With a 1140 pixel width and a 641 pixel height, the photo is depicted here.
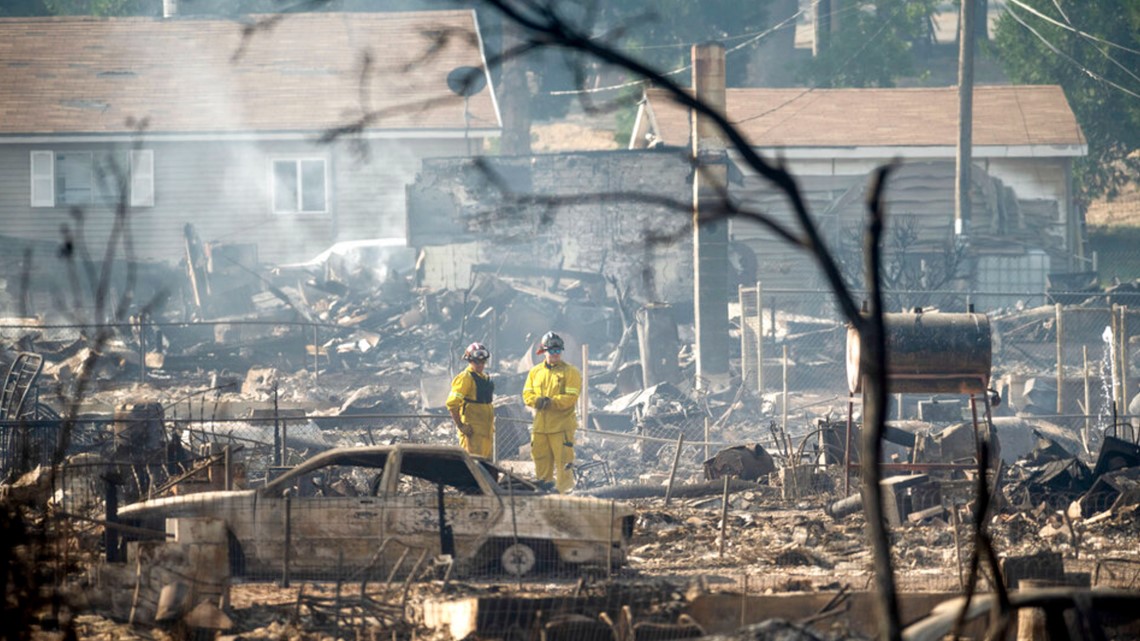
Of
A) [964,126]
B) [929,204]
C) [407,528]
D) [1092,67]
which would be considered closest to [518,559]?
[407,528]

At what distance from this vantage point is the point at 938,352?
46.2 ft

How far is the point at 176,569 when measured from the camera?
29.8 feet

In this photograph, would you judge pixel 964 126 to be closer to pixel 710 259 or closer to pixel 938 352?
pixel 710 259

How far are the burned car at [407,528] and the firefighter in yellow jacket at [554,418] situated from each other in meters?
3.19

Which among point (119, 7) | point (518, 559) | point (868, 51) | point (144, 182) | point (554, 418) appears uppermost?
point (119, 7)

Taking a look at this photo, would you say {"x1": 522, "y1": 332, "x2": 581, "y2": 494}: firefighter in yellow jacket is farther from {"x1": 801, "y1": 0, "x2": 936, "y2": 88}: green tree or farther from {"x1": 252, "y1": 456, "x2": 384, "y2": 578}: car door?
{"x1": 801, "y1": 0, "x2": 936, "y2": 88}: green tree

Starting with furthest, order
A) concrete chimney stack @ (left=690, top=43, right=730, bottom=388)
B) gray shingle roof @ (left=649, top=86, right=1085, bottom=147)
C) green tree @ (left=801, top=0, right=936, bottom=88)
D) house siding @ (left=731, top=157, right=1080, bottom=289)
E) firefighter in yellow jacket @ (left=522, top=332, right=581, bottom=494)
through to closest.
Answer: green tree @ (left=801, top=0, right=936, bottom=88), gray shingle roof @ (left=649, top=86, right=1085, bottom=147), house siding @ (left=731, top=157, right=1080, bottom=289), concrete chimney stack @ (left=690, top=43, right=730, bottom=388), firefighter in yellow jacket @ (left=522, top=332, right=581, bottom=494)

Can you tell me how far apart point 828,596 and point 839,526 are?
163 inches

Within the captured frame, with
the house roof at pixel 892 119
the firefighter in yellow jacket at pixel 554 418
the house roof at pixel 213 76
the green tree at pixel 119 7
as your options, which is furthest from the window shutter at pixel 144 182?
the firefighter in yellow jacket at pixel 554 418

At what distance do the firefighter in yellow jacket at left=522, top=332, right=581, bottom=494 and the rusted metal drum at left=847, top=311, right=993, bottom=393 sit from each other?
2.85 m

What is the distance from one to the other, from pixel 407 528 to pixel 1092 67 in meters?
32.7

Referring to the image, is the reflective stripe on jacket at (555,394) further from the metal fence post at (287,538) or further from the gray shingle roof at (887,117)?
the gray shingle roof at (887,117)

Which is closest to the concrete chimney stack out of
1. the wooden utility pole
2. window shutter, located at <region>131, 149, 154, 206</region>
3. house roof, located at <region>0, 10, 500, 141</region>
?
the wooden utility pole

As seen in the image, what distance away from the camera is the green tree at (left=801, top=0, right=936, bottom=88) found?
144ft
